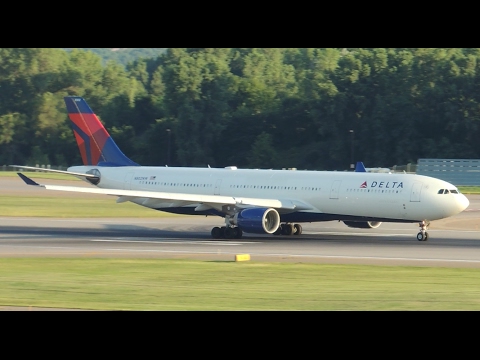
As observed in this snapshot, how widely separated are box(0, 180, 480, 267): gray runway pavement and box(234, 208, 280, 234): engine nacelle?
1.96ft

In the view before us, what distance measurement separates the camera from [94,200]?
215 ft

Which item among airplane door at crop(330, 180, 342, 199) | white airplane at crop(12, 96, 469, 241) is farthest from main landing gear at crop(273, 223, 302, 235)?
airplane door at crop(330, 180, 342, 199)

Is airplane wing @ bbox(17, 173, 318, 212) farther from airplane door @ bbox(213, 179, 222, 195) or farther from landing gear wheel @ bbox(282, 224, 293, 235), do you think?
airplane door @ bbox(213, 179, 222, 195)

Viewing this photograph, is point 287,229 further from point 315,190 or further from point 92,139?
point 92,139

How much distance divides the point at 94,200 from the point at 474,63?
58537 millimetres

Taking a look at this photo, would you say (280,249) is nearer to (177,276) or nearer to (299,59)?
(177,276)

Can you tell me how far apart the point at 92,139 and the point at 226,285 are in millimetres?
26850

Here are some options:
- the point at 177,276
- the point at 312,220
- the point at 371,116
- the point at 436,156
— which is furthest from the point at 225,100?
the point at 177,276

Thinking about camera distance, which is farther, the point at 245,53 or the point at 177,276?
the point at 245,53

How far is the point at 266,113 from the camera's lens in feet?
388

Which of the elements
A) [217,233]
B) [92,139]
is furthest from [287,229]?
[92,139]

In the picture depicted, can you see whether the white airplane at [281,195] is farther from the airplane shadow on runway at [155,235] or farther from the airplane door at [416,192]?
the airplane shadow on runway at [155,235]

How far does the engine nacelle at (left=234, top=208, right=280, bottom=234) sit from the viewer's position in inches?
1529

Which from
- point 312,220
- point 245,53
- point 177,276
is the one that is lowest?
point 177,276
